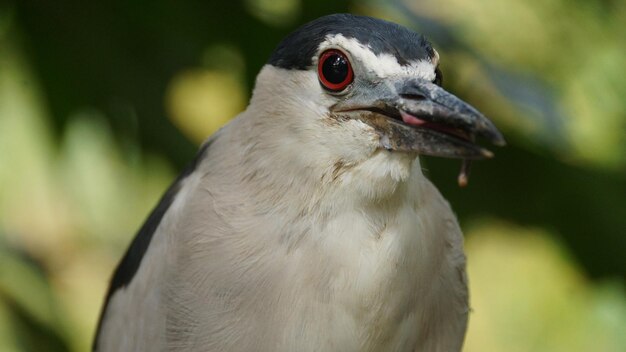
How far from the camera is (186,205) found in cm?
236

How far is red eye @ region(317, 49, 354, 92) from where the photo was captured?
6.46 feet

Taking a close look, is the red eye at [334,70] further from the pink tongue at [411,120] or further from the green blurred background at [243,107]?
the green blurred background at [243,107]

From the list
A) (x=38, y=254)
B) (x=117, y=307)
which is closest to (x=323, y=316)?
(x=117, y=307)

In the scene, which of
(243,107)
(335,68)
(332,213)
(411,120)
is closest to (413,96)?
(411,120)

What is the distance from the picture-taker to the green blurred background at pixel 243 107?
12.5 ft

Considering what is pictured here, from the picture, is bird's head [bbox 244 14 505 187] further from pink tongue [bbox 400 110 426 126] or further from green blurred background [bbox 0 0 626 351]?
green blurred background [bbox 0 0 626 351]

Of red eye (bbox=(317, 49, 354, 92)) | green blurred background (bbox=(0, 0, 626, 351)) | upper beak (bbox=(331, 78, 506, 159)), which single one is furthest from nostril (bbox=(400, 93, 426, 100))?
green blurred background (bbox=(0, 0, 626, 351))

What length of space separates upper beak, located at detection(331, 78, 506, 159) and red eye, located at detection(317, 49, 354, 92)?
0.10 ft

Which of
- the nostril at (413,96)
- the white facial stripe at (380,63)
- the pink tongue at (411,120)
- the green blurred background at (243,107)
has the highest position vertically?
the white facial stripe at (380,63)

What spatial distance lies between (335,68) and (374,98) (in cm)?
11

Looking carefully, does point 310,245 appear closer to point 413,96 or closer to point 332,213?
point 332,213

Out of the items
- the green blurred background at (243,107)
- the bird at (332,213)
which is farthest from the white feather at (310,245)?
the green blurred background at (243,107)

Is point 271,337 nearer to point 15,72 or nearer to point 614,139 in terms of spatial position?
point 15,72

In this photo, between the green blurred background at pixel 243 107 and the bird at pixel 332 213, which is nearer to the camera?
the bird at pixel 332 213
